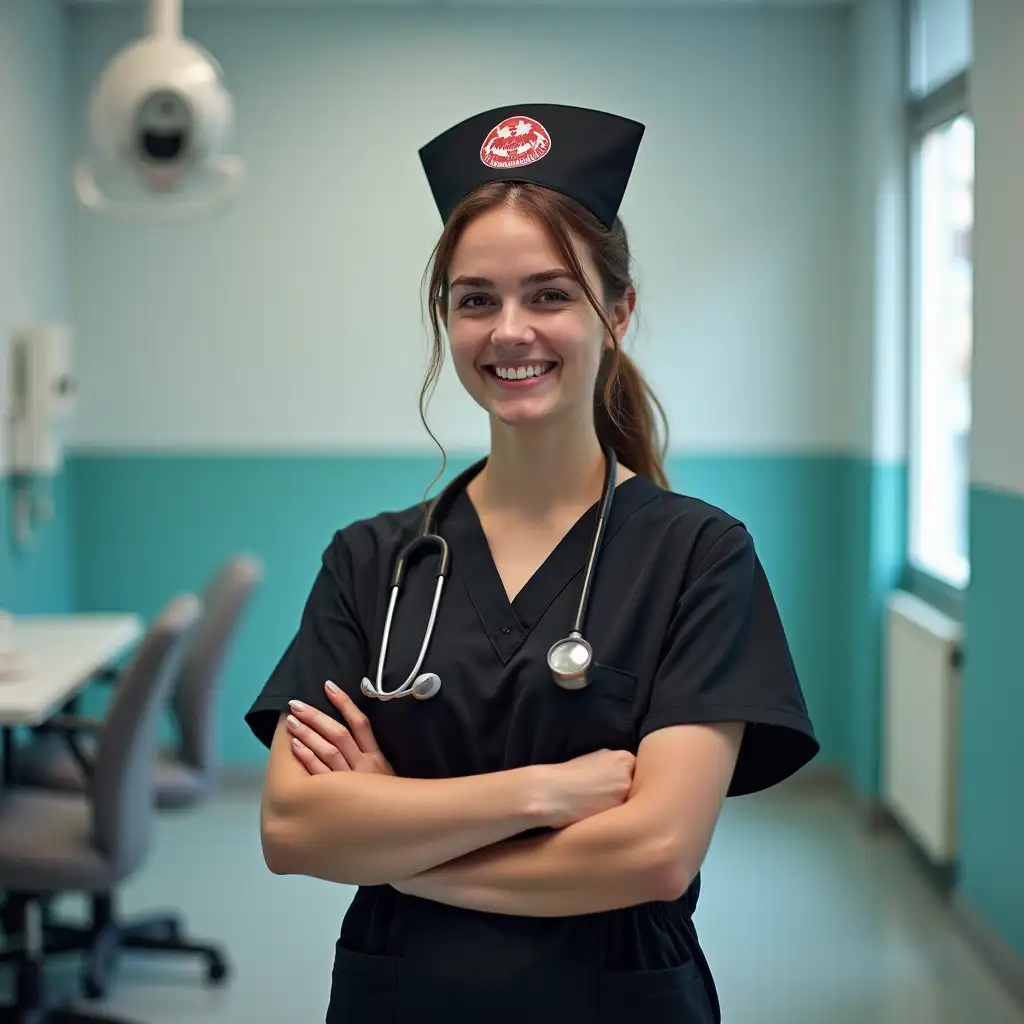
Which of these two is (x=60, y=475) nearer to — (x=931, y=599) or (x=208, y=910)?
(x=208, y=910)

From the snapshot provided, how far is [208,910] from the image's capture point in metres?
3.50

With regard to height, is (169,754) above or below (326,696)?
below

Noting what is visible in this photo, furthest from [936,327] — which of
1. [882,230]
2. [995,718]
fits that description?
[995,718]

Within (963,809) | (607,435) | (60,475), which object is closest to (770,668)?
(607,435)

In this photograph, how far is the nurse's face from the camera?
51.4 inches

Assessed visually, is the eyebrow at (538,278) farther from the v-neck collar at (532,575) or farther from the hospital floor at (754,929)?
the hospital floor at (754,929)

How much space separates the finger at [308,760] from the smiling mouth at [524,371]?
1.35 ft

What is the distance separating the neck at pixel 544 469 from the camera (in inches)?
55.6

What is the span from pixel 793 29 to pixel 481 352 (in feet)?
11.7

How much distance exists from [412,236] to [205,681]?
1903 millimetres

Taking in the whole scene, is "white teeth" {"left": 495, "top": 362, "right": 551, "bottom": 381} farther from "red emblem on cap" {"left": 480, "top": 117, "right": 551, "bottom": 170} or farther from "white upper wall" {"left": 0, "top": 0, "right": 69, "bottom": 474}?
"white upper wall" {"left": 0, "top": 0, "right": 69, "bottom": 474}

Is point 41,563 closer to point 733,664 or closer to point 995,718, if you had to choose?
point 995,718

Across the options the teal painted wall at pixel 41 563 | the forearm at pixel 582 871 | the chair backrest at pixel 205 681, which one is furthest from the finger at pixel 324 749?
the teal painted wall at pixel 41 563

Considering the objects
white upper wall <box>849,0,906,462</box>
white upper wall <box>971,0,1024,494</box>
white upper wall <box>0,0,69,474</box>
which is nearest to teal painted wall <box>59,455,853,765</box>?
white upper wall <box>849,0,906,462</box>
